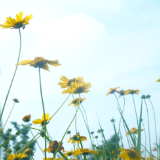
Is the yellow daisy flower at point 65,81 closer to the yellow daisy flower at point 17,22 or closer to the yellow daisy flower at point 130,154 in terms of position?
the yellow daisy flower at point 17,22

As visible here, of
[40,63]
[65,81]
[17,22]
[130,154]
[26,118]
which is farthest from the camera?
[26,118]

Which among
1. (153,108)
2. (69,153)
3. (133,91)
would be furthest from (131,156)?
(133,91)

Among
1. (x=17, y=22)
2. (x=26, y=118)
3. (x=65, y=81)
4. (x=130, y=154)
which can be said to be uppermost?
(x=17, y=22)

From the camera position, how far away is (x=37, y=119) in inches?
44.9

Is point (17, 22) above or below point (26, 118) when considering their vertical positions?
above

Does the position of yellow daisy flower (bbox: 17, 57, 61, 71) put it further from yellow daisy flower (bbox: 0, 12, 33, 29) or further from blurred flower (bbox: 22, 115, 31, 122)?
blurred flower (bbox: 22, 115, 31, 122)

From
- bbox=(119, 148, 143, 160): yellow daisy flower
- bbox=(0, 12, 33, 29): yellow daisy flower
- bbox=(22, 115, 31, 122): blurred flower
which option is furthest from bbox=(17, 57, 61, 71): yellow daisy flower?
bbox=(22, 115, 31, 122): blurred flower

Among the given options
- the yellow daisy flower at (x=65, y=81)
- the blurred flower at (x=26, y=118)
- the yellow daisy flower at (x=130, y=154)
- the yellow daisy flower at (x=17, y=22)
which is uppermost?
the yellow daisy flower at (x=17, y=22)

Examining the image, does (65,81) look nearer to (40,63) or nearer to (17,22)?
(40,63)

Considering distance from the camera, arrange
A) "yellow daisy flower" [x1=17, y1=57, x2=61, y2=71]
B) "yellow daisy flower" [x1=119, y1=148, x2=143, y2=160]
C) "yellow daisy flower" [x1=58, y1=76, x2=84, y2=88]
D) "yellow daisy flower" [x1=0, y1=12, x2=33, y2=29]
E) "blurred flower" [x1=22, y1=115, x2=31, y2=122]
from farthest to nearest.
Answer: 1. "blurred flower" [x1=22, y1=115, x2=31, y2=122]
2. "yellow daisy flower" [x1=58, y1=76, x2=84, y2=88]
3. "yellow daisy flower" [x1=0, y1=12, x2=33, y2=29]
4. "yellow daisy flower" [x1=17, y1=57, x2=61, y2=71]
5. "yellow daisy flower" [x1=119, y1=148, x2=143, y2=160]

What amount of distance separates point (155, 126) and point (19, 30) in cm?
128

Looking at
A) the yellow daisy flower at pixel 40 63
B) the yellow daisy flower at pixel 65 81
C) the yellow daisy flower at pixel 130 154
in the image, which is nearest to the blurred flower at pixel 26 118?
the yellow daisy flower at pixel 65 81

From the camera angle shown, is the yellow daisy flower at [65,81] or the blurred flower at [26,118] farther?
the blurred flower at [26,118]

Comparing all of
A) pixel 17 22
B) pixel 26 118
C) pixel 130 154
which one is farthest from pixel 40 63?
pixel 26 118
